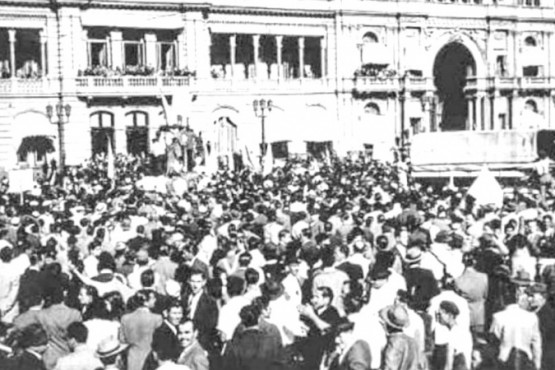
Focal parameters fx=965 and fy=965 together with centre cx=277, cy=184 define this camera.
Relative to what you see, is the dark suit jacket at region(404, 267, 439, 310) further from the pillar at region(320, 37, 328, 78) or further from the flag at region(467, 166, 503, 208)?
the pillar at region(320, 37, 328, 78)

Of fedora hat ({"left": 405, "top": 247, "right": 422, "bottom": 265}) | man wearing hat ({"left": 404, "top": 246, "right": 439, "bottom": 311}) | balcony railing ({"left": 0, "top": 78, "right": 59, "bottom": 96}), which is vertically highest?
balcony railing ({"left": 0, "top": 78, "right": 59, "bottom": 96})

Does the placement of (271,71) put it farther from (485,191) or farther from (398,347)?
(398,347)

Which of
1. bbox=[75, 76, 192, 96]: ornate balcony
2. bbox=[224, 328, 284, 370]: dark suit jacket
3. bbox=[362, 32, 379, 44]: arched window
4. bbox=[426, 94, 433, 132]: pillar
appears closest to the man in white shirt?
bbox=[224, 328, 284, 370]: dark suit jacket

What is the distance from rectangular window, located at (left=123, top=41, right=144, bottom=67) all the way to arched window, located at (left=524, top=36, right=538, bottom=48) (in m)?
25.9

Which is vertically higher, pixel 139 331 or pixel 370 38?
pixel 370 38

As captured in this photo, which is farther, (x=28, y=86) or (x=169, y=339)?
(x=28, y=86)

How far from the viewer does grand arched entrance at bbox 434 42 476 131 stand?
194ft

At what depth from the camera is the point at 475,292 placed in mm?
12000

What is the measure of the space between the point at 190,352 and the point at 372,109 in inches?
1805

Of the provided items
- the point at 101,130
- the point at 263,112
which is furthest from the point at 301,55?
the point at 101,130

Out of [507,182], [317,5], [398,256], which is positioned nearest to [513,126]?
[317,5]

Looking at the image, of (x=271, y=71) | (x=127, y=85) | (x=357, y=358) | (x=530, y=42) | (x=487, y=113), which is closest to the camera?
(x=357, y=358)

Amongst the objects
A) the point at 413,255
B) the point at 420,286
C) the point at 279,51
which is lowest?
the point at 420,286

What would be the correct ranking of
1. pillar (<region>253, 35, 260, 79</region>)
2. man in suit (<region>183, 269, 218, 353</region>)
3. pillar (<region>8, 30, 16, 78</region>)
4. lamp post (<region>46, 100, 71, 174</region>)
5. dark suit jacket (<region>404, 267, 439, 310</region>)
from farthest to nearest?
pillar (<region>253, 35, 260, 79</region>)
pillar (<region>8, 30, 16, 78</region>)
lamp post (<region>46, 100, 71, 174</region>)
dark suit jacket (<region>404, 267, 439, 310</region>)
man in suit (<region>183, 269, 218, 353</region>)
